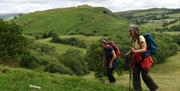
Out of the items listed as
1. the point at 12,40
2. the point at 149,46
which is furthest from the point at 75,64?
the point at 149,46

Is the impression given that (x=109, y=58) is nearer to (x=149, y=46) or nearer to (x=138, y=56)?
(x=138, y=56)

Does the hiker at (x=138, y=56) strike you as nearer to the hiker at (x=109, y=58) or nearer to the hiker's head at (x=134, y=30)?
the hiker's head at (x=134, y=30)

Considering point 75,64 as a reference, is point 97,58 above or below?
above

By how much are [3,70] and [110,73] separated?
4814 mm

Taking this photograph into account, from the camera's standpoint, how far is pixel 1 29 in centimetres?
7356

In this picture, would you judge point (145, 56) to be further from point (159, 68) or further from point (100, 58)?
point (159, 68)

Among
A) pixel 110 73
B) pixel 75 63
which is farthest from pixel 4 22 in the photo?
pixel 110 73

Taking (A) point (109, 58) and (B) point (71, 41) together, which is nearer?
(A) point (109, 58)

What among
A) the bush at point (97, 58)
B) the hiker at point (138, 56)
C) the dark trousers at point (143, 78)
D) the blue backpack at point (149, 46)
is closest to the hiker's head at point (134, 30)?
the hiker at point (138, 56)

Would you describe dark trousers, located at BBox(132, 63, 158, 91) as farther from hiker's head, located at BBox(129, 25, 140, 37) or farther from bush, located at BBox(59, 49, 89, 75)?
bush, located at BBox(59, 49, 89, 75)

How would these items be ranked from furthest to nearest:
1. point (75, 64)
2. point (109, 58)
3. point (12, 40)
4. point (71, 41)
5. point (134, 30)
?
point (71, 41) → point (75, 64) → point (12, 40) → point (109, 58) → point (134, 30)

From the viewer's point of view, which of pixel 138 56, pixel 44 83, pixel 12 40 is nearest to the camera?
pixel 138 56

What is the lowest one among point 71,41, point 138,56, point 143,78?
point 71,41

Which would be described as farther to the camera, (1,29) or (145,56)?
(1,29)
